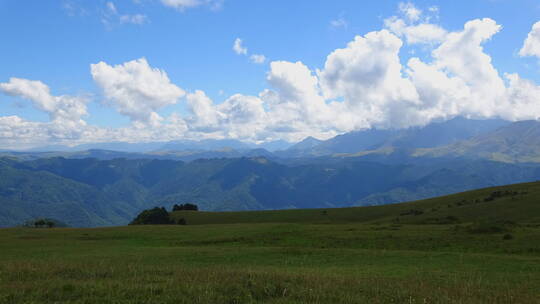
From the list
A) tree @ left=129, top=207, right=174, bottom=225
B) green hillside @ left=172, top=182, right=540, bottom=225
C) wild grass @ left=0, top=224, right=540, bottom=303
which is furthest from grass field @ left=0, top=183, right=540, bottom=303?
tree @ left=129, top=207, right=174, bottom=225

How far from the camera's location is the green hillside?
264 ft

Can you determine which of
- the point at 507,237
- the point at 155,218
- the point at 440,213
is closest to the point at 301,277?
the point at 507,237

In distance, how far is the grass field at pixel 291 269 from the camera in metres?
15.9

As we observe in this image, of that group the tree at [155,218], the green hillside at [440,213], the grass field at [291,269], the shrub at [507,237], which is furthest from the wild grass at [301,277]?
the tree at [155,218]

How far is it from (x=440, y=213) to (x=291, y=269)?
77.5 metres

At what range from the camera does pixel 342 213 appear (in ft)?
407

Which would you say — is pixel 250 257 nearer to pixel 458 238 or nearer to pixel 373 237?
pixel 373 237

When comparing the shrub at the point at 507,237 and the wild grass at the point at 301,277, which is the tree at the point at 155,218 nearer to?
the wild grass at the point at 301,277

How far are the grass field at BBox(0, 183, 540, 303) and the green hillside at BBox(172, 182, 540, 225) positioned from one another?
839 cm

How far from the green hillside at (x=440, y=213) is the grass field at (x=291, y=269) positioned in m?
8.39

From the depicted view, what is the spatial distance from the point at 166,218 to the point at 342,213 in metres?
60.0

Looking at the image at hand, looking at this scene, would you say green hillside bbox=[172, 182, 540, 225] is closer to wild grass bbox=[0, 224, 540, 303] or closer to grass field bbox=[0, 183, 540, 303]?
grass field bbox=[0, 183, 540, 303]

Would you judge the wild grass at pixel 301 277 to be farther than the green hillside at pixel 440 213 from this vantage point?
No

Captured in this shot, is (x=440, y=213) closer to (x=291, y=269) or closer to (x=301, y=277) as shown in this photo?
(x=291, y=269)
